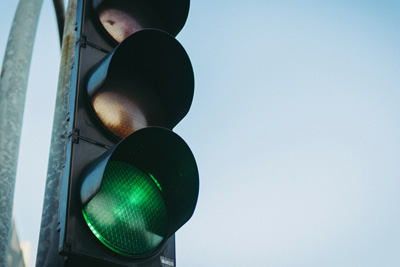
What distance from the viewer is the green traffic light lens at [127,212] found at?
1.35m

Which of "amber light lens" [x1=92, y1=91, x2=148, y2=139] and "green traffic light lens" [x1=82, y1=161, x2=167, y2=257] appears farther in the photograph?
"amber light lens" [x1=92, y1=91, x2=148, y2=139]

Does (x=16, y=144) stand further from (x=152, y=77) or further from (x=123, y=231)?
(x=123, y=231)

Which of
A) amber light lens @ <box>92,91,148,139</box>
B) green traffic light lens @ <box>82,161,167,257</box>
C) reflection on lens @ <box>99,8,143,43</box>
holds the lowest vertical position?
green traffic light lens @ <box>82,161,167,257</box>

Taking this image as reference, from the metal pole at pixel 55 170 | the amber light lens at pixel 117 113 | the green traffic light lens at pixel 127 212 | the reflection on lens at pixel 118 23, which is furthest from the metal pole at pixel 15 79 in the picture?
the green traffic light lens at pixel 127 212

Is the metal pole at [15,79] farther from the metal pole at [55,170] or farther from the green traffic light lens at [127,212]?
the green traffic light lens at [127,212]

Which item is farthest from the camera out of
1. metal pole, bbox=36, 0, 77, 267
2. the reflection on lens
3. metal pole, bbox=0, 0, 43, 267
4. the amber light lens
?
metal pole, bbox=0, 0, 43, 267

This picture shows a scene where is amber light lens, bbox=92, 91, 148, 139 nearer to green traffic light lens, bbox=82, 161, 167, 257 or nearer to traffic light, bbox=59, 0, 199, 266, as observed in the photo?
traffic light, bbox=59, 0, 199, 266

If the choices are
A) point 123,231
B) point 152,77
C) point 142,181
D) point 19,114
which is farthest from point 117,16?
point 19,114

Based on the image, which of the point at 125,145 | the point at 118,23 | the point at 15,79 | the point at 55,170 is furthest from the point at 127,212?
the point at 15,79

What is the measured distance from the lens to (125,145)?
4.74 ft

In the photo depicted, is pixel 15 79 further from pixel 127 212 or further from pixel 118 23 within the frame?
pixel 127 212

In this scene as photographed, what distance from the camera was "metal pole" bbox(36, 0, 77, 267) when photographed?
1324 millimetres

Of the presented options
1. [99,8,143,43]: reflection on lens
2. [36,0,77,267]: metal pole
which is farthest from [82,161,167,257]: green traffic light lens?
[99,8,143,43]: reflection on lens

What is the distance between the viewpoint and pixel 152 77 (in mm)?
1774
